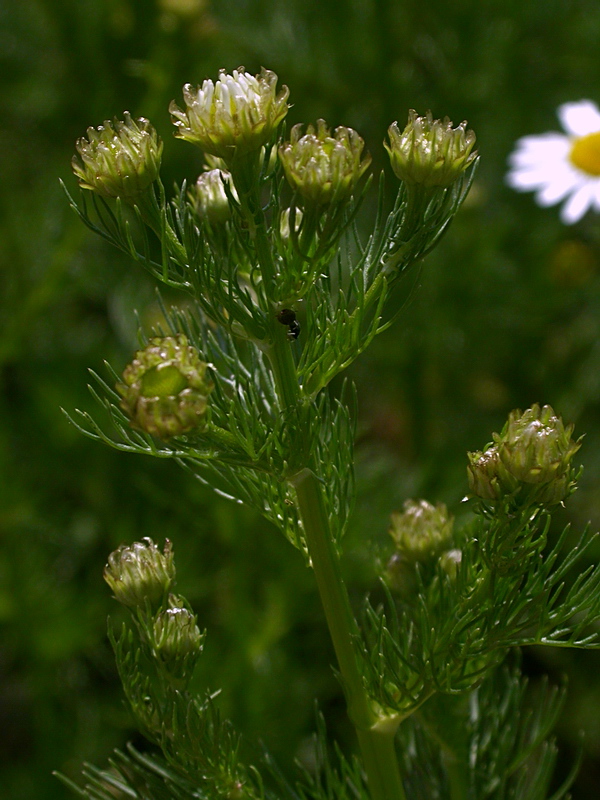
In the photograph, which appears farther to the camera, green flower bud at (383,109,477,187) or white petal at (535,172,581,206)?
white petal at (535,172,581,206)

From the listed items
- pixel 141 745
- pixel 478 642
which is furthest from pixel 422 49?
pixel 478 642

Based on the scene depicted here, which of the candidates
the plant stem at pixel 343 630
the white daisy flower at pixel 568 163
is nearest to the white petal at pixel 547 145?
the white daisy flower at pixel 568 163

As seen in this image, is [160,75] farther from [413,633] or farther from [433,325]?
[413,633]

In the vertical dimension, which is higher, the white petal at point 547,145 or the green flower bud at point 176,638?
the white petal at point 547,145

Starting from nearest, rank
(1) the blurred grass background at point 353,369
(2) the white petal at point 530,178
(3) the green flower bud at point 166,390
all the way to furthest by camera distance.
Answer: (3) the green flower bud at point 166,390, (1) the blurred grass background at point 353,369, (2) the white petal at point 530,178

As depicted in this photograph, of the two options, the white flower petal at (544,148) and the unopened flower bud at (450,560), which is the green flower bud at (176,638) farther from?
the white flower petal at (544,148)

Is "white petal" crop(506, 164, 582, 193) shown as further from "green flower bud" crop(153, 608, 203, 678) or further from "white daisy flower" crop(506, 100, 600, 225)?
"green flower bud" crop(153, 608, 203, 678)

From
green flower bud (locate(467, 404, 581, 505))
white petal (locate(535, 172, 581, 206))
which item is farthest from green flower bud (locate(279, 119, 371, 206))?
white petal (locate(535, 172, 581, 206))

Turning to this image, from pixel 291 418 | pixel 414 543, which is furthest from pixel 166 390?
pixel 414 543
